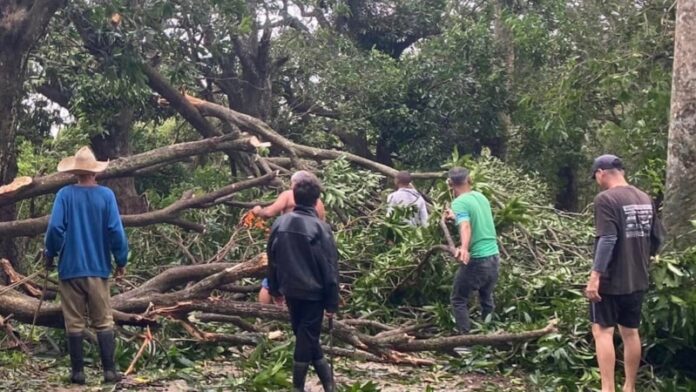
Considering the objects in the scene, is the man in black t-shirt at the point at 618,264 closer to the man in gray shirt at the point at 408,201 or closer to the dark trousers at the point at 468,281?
the dark trousers at the point at 468,281

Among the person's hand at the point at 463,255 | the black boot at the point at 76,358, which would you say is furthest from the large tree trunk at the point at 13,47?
the person's hand at the point at 463,255

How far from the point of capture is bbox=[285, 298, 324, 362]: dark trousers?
596 centimetres

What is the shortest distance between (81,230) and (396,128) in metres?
11.8

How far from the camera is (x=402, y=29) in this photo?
19641mm

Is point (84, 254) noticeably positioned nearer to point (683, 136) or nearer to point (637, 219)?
point (637, 219)

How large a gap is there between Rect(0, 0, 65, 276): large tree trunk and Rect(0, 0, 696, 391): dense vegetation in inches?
6.0

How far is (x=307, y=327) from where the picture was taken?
5961mm

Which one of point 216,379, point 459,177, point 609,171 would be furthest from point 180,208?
point 609,171

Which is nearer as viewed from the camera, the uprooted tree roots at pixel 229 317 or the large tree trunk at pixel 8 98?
the uprooted tree roots at pixel 229 317

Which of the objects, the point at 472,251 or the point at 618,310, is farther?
the point at 472,251

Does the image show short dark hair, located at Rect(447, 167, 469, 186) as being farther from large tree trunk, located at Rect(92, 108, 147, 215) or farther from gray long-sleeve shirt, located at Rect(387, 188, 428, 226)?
large tree trunk, located at Rect(92, 108, 147, 215)

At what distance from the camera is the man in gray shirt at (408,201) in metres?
9.69

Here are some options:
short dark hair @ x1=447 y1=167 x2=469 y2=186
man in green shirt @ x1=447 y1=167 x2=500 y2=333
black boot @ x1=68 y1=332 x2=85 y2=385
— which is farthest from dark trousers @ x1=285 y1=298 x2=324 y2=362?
short dark hair @ x1=447 y1=167 x2=469 y2=186

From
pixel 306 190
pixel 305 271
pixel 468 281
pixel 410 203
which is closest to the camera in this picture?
pixel 305 271
